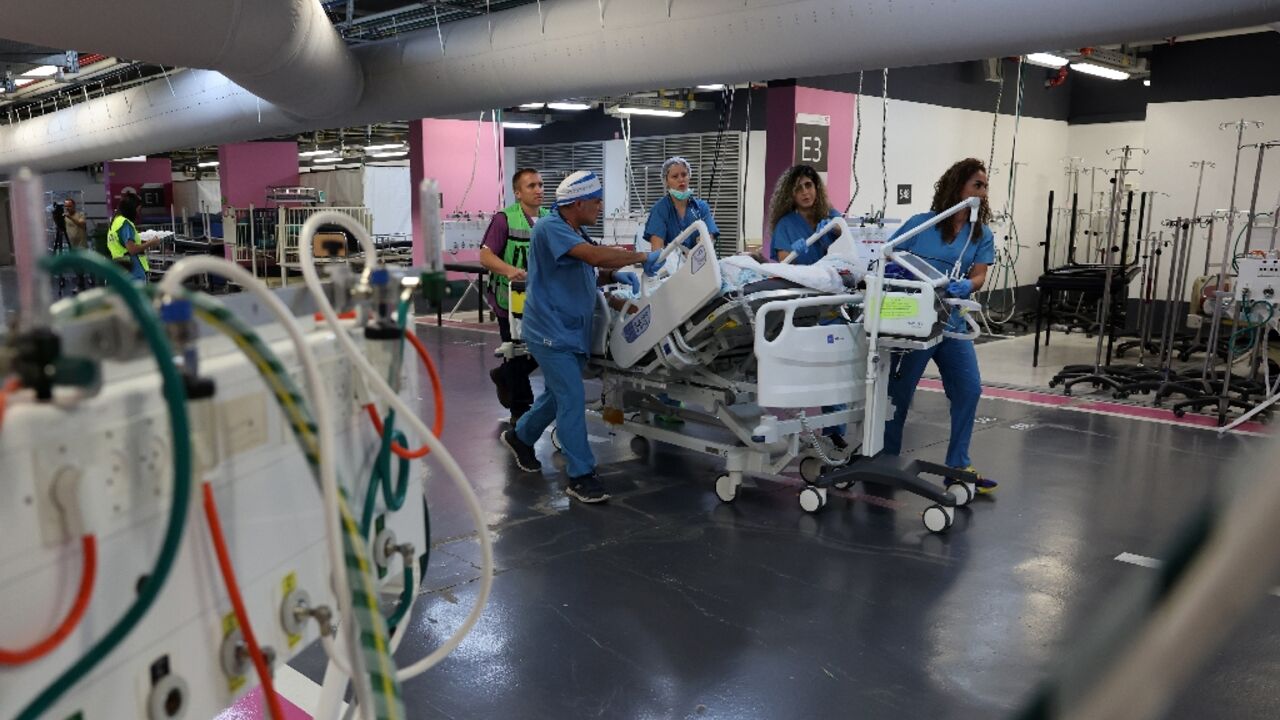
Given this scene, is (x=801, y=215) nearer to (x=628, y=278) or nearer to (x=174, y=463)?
(x=628, y=278)

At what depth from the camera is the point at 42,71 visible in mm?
10250

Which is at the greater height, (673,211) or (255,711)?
(673,211)

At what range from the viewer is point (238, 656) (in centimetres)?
137

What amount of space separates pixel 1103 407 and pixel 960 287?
3130mm

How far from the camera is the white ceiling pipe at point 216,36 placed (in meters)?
4.43

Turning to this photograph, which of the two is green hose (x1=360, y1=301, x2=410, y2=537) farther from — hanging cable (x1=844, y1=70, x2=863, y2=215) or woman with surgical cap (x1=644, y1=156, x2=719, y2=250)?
hanging cable (x1=844, y1=70, x2=863, y2=215)

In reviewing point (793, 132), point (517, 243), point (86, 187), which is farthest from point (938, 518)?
point (86, 187)

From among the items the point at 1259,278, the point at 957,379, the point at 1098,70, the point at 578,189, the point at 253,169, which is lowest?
the point at 957,379

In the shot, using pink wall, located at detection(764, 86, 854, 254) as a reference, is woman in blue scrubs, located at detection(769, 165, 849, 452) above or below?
below

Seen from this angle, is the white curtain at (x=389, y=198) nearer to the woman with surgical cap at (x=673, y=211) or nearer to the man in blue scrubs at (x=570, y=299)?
the woman with surgical cap at (x=673, y=211)

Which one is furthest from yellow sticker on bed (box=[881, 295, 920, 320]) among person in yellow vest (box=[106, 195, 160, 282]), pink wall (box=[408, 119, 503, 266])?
pink wall (box=[408, 119, 503, 266])

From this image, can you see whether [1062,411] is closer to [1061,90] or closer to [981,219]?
[981,219]

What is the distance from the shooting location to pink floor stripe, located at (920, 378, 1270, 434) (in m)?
6.25

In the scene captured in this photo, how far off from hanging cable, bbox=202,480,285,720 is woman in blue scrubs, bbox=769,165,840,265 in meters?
4.08
